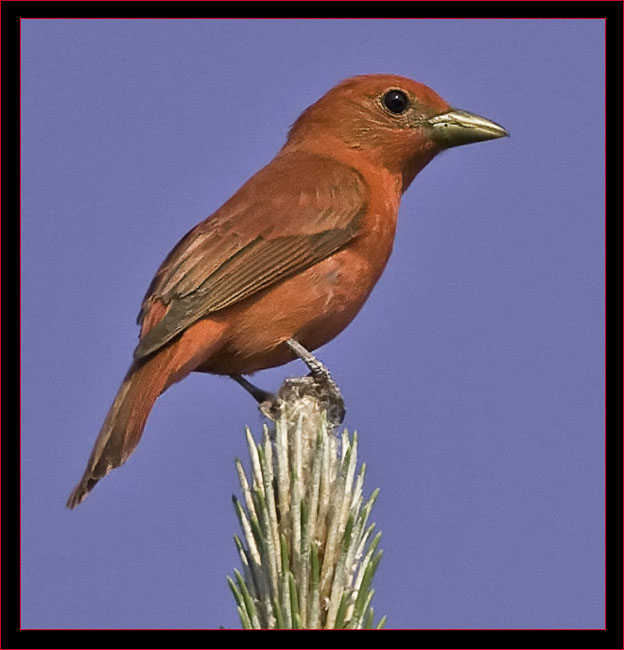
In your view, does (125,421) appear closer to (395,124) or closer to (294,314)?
(294,314)

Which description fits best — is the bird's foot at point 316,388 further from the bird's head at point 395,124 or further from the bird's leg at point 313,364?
the bird's head at point 395,124

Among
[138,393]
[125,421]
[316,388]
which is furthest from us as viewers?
[138,393]

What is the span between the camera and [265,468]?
137 inches

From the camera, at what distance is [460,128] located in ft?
19.6

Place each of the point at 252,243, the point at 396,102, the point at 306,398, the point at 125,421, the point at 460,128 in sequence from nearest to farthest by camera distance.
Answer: the point at 306,398
the point at 125,421
the point at 252,243
the point at 460,128
the point at 396,102

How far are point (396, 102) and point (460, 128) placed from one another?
400 mm

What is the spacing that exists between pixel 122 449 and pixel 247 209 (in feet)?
5.09

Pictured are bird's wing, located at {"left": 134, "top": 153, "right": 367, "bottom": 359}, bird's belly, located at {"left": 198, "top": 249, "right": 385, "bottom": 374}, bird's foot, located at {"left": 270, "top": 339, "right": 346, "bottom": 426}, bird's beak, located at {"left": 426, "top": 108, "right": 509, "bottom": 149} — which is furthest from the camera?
bird's beak, located at {"left": 426, "top": 108, "right": 509, "bottom": 149}

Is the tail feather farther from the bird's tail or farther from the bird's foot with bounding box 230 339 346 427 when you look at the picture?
the bird's foot with bounding box 230 339 346 427

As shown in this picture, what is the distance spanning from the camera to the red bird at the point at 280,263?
15.4ft

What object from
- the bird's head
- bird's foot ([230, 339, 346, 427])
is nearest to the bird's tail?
bird's foot ([230, 339, 346, 427])

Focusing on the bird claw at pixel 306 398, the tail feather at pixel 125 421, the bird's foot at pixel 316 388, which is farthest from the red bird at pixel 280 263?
the bird claw at pixel 306 398

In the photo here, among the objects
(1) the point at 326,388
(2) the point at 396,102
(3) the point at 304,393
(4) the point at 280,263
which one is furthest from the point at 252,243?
(2) the point at 396,102

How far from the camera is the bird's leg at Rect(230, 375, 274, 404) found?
5.24m
